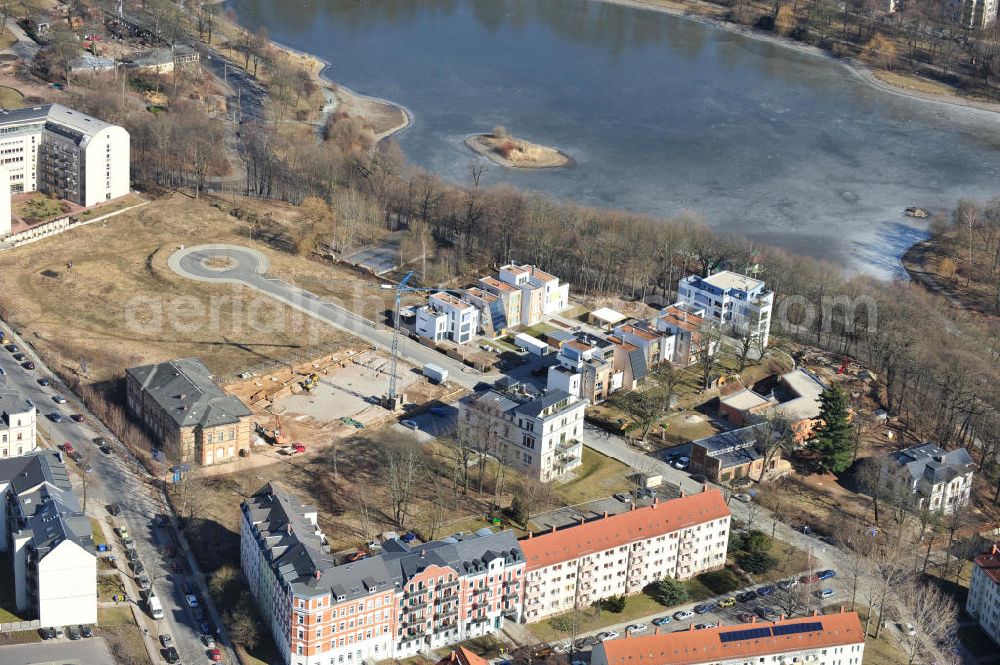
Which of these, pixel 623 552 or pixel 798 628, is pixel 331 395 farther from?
pixel 798 628

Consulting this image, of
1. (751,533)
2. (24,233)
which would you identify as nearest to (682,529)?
(751,533)

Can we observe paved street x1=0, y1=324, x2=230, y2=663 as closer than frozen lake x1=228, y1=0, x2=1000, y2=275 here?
Yes

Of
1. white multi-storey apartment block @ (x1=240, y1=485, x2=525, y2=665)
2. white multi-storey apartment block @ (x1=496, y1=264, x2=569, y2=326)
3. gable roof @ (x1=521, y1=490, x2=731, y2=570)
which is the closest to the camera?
white multi-storey apartment block @ (x1=240, y1=485, x2=525, y2=665)

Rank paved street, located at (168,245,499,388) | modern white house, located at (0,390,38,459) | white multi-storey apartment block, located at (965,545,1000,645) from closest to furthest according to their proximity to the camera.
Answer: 1. white multi-storey apartment block, located at (965,545,1000,645)
2. modern white house, located at (0,390,38,459)
3. paved street, located at (168,245,499,388)

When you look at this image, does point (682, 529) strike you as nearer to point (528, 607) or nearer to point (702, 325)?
point (528, 607)

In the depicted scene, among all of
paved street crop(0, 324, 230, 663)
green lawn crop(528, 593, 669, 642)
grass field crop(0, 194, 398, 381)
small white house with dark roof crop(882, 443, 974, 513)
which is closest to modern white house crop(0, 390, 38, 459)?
paved street crop(0, 324, 230, 663)

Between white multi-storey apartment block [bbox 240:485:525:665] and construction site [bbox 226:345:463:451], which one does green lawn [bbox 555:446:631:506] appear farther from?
white multi-storey apartment block [bbox 240:485:525:665]
